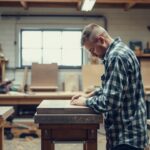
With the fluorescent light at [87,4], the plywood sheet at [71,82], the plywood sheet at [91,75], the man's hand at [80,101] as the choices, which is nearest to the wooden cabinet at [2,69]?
the plywood sheet at [71,82]

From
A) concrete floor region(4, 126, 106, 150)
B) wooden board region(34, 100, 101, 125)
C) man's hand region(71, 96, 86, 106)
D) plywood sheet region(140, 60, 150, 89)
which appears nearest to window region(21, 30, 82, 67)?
plywood sheet region(140, 60, 150, 89)

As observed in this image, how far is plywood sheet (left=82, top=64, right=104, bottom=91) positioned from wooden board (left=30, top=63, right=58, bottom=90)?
0.57 metres

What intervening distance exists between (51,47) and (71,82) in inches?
34.4

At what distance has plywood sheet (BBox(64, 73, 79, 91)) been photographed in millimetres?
7207

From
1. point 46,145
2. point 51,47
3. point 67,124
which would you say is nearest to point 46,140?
point 46,145

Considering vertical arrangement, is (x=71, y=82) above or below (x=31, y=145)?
above

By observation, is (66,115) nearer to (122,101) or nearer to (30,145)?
(122,101)

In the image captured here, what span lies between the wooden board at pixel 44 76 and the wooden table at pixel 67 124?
193 inches

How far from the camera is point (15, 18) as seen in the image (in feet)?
24.0

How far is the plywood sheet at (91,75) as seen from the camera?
7059 millimetres

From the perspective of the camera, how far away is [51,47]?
7.45 metres

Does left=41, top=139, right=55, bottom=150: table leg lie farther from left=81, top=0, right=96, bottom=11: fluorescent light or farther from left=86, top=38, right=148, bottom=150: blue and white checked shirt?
left=81, top=0, right=96, bottom=11: fluorescent light

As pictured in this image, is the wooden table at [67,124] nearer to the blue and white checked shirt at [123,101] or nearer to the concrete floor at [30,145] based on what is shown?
the blue and white checked shirt at [123,101]

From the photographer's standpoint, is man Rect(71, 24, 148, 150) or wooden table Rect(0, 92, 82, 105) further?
wooden table Rect(0, 92, 82, 105)
